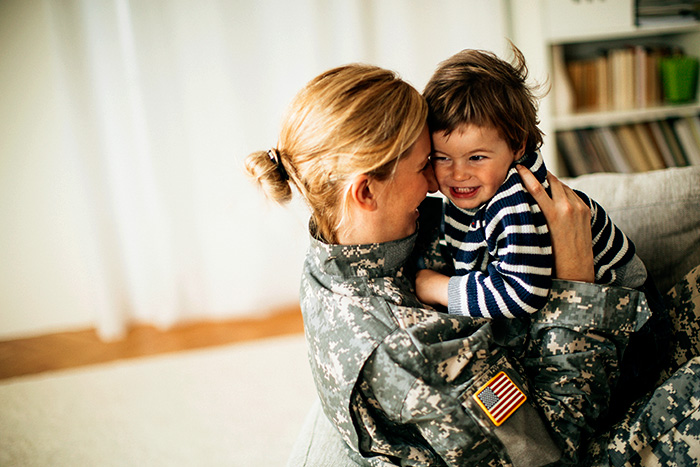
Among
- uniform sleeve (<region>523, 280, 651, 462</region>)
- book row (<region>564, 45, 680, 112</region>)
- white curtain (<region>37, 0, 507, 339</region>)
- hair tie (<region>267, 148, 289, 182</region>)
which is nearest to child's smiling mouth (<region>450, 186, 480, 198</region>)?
uniform sleeve (<region>523, 280, 651, 462</region>)

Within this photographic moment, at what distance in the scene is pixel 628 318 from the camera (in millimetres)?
1001

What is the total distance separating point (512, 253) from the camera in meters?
0.98

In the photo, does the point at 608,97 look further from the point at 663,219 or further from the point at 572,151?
the point at 663,219

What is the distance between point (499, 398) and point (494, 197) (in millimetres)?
386

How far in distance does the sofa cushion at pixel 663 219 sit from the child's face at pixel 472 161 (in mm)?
383

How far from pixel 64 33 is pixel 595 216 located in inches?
99.5

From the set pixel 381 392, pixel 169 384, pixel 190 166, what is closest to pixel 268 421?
pixel 169 384

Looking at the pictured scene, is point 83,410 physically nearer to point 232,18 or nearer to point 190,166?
point 190,166

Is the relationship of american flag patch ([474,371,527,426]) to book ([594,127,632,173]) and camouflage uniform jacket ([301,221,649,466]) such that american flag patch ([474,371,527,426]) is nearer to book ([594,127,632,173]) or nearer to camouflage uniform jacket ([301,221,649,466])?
camouflage uniform jacket ([301,221,649,466])

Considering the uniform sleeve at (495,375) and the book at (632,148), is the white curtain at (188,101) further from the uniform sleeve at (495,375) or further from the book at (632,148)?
the uniform sleeve at (495,375)

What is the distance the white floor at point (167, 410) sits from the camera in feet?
6.21

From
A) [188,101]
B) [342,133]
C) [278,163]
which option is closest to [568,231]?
[342,133]

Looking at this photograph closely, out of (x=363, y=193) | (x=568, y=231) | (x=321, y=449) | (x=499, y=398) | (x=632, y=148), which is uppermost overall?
(x=363, y=193)

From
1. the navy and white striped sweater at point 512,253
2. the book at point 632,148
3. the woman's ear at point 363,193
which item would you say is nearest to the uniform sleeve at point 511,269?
the navy and white striped sweater at point 512,253
